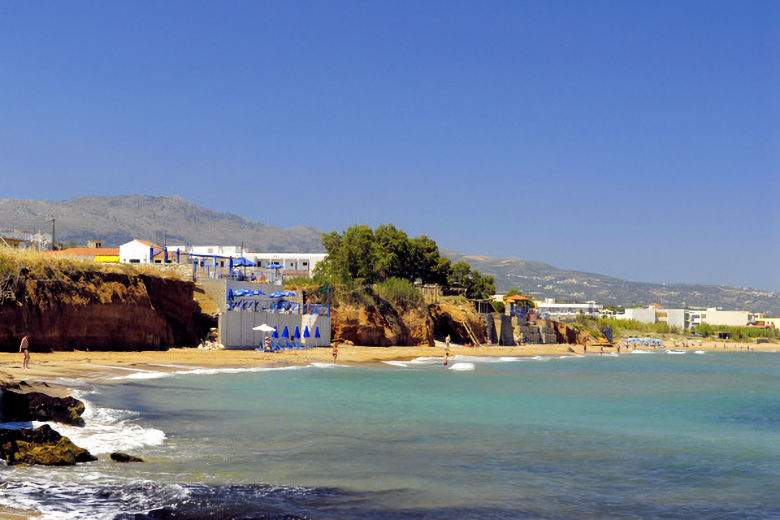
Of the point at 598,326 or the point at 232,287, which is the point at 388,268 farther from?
the point at 598,326

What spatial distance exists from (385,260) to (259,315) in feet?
102

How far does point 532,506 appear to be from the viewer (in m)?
12.6

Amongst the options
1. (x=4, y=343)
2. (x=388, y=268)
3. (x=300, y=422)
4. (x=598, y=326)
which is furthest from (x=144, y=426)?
(x=598, y=326)

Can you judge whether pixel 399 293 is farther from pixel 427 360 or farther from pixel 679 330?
pixel 679 330

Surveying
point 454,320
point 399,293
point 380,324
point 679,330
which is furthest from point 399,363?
point 679,330

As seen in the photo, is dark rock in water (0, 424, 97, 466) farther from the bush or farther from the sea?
the bush

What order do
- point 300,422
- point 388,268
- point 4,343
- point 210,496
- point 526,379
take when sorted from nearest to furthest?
1. point 210,496
2. point 300,422
3. point 4,343
4. point 526,379
5. point 388,268

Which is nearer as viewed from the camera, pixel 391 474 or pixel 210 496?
pixel 210 496

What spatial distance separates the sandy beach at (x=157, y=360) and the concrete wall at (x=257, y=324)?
1.21m

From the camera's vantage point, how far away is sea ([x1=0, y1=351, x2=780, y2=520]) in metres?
11.9

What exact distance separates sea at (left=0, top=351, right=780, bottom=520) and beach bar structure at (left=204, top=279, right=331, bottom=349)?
50.7ft

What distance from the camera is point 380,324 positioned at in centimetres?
6475

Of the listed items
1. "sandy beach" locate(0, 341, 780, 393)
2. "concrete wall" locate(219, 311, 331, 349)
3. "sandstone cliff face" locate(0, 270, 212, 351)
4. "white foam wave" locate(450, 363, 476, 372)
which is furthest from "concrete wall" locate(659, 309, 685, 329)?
"sandstone cliff face" locate(0, 270, 212, 351)

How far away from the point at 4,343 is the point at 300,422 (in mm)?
18096
